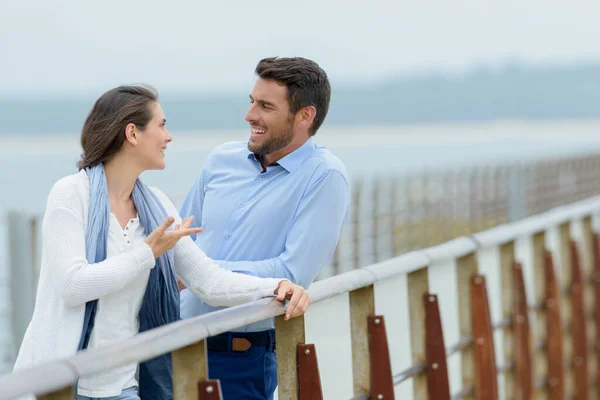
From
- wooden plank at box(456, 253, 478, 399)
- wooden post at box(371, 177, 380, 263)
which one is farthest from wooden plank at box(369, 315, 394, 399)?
wooden post at box(371, 177, 380, 263)

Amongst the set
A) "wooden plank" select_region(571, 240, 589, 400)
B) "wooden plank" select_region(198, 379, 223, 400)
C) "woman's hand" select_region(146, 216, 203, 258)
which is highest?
"woman's hand" select_region(146, 216, 203, 258)

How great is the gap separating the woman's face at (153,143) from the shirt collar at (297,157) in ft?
1.87

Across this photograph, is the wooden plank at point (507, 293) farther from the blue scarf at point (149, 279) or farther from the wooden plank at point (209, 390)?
the wooden plank at point (209, 390)

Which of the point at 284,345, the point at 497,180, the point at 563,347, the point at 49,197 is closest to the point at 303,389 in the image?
the point at 284,345

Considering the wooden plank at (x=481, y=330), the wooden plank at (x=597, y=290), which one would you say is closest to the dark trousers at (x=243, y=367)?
the wooden plank at (x=481, y=330)

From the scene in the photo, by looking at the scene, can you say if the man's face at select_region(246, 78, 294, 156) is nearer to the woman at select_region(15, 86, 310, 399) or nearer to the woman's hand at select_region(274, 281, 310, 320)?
the woman at select_region(15, 86, 310, 399)

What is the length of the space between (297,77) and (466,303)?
3.83ft

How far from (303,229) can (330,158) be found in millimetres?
267

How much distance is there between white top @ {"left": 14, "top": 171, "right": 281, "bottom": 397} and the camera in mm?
2572

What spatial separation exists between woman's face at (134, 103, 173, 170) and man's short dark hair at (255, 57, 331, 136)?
609 millimetres

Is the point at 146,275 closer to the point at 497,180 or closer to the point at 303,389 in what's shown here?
the point at 303,389

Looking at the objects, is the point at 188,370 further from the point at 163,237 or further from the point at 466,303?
the point at 466,303

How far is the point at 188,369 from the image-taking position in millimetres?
2248

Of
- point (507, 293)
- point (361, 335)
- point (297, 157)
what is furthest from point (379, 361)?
point (507, 293)
